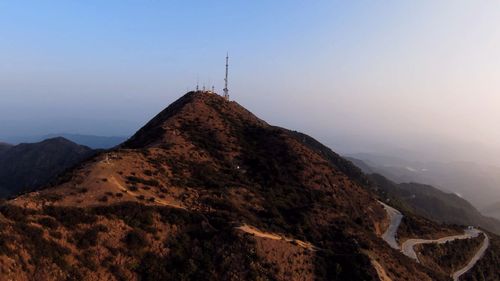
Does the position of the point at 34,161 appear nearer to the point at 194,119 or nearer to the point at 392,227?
the point at 194,119

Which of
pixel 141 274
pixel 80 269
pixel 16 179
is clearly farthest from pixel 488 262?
pixel 16 179

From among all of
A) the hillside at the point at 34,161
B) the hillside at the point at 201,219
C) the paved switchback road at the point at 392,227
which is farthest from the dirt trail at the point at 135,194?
the hillside at the point at 34,161

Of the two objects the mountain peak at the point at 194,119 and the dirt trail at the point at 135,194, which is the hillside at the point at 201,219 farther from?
the mountain peak at the point at 194,119

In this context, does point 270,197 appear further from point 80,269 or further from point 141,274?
point 80,269

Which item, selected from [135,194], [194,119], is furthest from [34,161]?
[135,194]

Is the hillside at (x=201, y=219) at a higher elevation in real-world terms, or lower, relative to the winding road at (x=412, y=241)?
higher

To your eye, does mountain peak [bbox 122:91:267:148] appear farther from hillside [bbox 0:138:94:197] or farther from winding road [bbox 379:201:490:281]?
hillside [bbox 0:138:94:197]
